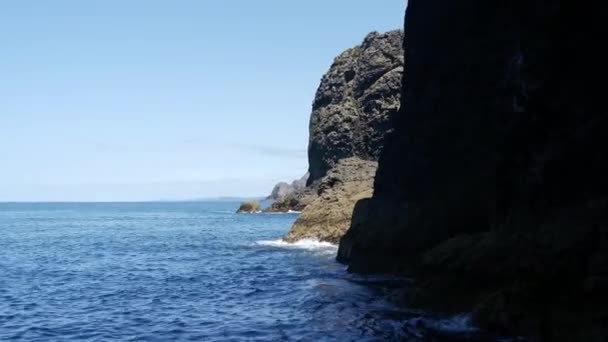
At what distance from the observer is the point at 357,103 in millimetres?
100438

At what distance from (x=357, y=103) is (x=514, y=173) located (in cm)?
7746

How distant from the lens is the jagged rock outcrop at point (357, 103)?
8912cm

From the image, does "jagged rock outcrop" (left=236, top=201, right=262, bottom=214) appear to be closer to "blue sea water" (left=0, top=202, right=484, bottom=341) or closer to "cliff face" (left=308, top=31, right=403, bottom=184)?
"cliff face" (left=308, top=31, right=403, bottom=184)

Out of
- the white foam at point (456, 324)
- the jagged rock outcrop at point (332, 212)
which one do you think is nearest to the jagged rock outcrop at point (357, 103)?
the jagged rock outcrop at point (332, 212)

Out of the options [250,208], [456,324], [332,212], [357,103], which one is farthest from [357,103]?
[456,324]

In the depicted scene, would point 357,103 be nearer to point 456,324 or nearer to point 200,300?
point 200,300

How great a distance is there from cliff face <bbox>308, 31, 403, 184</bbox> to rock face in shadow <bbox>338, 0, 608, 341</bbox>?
49.1m

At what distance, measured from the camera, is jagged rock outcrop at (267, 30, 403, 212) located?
292 ft

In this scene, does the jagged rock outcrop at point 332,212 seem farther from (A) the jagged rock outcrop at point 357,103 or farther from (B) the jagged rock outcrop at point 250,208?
(B) the jagged rock outcrop at point 250,208

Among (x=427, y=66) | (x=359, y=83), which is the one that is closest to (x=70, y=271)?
(x=427, y=66)

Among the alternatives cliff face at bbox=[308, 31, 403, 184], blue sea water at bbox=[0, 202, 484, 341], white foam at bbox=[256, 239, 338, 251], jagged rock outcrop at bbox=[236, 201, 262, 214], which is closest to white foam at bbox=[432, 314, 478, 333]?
blue sea water at bbox=[0, 202, 484, 341]

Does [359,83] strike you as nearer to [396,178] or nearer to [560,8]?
[396,178]

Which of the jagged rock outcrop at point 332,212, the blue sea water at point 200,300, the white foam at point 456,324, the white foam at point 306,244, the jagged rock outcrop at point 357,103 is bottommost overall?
the blue sea water at point 200,300

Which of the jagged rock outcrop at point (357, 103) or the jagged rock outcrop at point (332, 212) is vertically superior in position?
the jagged rock outcrop at point (357, 103)
